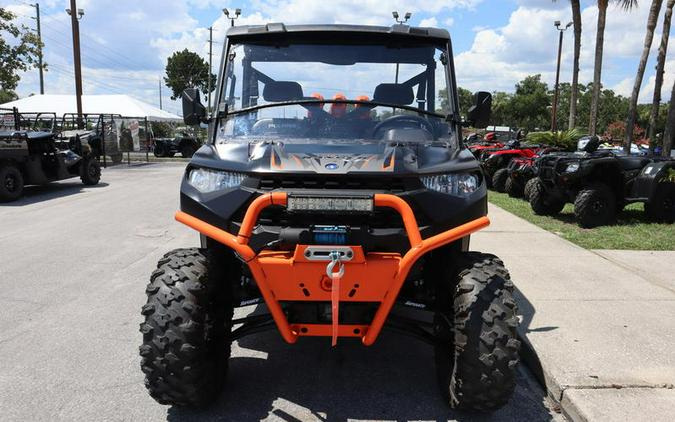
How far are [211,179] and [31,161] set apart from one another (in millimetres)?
11916

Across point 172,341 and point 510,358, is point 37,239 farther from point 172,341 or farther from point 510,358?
point 510,358

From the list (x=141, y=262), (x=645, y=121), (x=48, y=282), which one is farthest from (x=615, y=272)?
(x=645, y=121)

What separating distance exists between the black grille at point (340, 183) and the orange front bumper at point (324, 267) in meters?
0.13

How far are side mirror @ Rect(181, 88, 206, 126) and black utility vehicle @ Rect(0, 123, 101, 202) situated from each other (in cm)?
962

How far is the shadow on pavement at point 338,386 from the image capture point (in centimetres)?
329

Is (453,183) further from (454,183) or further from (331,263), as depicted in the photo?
(331,263)

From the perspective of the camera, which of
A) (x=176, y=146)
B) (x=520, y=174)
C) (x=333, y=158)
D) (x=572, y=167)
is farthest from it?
(x=176, y=146)

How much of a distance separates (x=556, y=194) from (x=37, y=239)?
8.44 m

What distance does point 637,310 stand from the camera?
15.6 feet

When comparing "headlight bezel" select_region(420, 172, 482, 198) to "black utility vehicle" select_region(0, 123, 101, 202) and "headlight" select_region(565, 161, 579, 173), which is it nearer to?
"headlight" select_region(565, 161, 579, 173)

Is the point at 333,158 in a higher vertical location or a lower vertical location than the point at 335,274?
higher

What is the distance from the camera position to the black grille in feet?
9.55

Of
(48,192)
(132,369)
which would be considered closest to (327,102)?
(132,369)

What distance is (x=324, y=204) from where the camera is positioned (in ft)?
9.23
